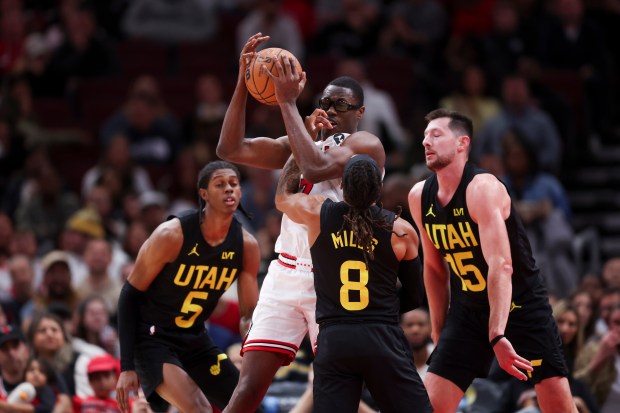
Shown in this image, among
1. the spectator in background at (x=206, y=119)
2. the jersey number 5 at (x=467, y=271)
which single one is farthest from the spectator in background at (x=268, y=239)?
the jersey number 5 at (x=467, y=271)

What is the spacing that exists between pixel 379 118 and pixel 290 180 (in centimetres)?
681

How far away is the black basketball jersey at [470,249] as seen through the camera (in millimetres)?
6613

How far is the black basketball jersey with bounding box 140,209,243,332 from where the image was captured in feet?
23.6

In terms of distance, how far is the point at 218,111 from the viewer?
1348 cm

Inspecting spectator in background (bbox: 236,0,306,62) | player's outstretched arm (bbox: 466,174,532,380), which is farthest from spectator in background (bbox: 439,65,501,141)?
player's outstretched arm (bbox: 466,174,532,380)

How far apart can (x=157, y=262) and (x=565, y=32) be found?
8350 mm

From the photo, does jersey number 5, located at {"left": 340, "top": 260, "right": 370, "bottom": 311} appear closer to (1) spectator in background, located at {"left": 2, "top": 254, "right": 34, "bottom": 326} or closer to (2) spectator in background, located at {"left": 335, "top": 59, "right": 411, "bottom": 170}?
(1) spectator in background, located at {"left": 2, "top": 254, "right": 34, "bottom": 326}

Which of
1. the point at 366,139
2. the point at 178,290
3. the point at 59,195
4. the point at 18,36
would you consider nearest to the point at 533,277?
the point at 366,139

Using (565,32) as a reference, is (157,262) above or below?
below

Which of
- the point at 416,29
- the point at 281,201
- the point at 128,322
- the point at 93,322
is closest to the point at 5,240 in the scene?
the point at 93,322

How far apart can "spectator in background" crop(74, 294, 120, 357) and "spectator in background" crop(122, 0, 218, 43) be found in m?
5.55

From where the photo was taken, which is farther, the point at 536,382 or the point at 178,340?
the point at 178,340

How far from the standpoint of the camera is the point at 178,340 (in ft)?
23.7

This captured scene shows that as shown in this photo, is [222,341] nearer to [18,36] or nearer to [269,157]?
[269,157]
